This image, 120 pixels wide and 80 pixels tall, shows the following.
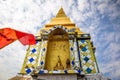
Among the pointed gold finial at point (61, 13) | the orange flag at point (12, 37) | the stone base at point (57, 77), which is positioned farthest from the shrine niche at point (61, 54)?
the pointed gold finial at point (61, 13)

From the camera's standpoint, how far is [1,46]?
7.49 metres

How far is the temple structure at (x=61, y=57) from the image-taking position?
992cm

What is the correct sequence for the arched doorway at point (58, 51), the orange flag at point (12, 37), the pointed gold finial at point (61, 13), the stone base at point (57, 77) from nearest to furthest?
the orange flag at point (12, 37), the stone base at point (57, 77), the arched doorway at point (58, 51), the pointed gold finial at point (61, 13)

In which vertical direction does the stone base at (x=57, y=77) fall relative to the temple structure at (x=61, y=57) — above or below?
below

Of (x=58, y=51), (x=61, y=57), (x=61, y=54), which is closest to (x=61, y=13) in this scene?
(x=58, y=51)

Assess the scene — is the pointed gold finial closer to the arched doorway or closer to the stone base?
the arched doorway

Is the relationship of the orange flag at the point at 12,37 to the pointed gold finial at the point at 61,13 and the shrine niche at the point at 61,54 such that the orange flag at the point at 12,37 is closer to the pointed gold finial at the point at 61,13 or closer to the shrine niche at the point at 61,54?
the shrine niche at the point at 61,54

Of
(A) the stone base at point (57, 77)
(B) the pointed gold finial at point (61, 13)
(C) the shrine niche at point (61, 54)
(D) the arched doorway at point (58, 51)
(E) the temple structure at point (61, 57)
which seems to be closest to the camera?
(A) the stone base at point (57, 77)

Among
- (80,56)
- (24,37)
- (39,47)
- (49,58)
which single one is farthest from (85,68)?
(24,37)

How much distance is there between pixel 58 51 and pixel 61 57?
2.22 feet

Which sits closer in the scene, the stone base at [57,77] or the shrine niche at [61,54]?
A: the stone base at [57,77]

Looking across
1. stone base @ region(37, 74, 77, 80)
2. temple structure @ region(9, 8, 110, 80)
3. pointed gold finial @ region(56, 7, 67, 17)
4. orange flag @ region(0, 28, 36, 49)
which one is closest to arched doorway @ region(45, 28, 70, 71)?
temple structure @ region(9, 8, 110, 80)

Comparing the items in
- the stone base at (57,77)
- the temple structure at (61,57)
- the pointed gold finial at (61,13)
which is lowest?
the stone base at (57,77)

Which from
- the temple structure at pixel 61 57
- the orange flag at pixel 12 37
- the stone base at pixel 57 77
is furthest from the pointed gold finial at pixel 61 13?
the orange flag at pixel 12 37
